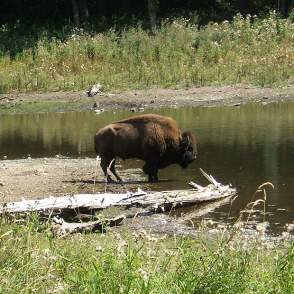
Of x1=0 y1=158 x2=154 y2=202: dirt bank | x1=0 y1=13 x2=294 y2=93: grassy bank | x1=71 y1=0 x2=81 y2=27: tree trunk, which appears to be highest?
x1=71 y1=0 x2=81 y2=27: tree trunk

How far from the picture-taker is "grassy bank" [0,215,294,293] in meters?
5.21

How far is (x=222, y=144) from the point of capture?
18.3 m

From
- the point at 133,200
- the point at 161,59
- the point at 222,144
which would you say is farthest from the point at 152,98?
the point at 133,200

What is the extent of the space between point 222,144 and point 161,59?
1438 cm

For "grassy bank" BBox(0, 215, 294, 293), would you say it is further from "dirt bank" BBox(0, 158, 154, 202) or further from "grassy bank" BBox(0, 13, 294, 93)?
"grassy bank" BBox(0, 13, 294, 93)

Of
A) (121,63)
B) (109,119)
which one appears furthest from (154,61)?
(109,119)

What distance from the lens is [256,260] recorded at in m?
5.76

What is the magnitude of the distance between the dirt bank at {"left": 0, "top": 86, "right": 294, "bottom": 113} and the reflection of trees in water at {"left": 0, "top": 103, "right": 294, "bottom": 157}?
114 cm

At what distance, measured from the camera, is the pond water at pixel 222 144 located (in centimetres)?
1262

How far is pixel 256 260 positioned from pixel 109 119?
18.9m

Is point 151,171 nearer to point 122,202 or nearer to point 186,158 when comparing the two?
point 186,158

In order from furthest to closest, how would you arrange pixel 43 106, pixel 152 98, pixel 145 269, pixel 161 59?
pixel 161 59, pixel 152 98, pixel 43 106, pixel 145 269

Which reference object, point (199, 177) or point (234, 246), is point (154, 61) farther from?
point (234, 246)

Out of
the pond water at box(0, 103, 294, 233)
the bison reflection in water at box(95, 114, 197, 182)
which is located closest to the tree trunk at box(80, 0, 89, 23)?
the pond water at box(0, 103, 294, 233)
